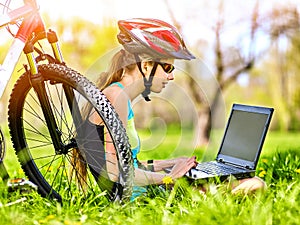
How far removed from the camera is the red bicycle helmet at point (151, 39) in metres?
2.81

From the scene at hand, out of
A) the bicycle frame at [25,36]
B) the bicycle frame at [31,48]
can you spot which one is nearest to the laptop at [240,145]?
the bicycle frame at [31,48]

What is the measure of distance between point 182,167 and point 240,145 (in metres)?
0.60

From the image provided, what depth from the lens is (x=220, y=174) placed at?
9.86 ft

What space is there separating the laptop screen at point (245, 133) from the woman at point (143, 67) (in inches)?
20.7

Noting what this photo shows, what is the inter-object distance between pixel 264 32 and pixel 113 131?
7932mm

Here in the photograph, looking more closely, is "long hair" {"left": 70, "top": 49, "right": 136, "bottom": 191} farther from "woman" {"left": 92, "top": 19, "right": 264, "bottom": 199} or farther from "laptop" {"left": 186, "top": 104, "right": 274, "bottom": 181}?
"laptop" {"left": 186, "top": 104, "right": 274, "bottom": 181}

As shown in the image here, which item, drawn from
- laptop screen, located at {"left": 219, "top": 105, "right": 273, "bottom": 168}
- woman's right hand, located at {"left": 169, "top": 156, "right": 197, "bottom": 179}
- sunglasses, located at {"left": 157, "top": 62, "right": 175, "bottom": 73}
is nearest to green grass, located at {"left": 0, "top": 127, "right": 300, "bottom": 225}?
woman's right hand, located at {"left": 169, "top": 156, "right": 197, "bottom": 179}

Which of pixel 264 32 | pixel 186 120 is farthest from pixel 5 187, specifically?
pixel 264 32

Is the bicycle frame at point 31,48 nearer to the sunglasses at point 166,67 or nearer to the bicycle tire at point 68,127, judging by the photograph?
the bicycle tire at point 68,127

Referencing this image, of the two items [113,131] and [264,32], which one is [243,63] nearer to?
[264,32]

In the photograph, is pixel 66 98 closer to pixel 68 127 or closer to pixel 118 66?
pixel 68 127

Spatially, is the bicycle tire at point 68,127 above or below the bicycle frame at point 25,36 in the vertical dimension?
below

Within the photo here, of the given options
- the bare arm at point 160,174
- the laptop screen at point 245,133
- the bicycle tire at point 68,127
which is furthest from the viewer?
the laptop screen at point 245,133

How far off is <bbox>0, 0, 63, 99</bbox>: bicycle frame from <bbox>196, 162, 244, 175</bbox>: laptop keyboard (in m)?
1.10
